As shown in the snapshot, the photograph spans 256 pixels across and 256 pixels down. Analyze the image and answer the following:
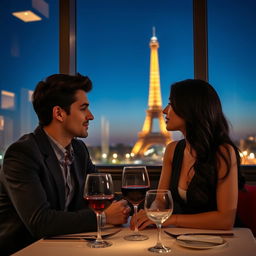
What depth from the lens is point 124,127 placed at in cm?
423

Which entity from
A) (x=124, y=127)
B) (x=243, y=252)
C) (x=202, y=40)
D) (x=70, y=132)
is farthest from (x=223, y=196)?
(x=124, y=127)

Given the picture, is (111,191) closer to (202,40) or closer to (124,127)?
(202,40)

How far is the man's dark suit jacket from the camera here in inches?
52.8

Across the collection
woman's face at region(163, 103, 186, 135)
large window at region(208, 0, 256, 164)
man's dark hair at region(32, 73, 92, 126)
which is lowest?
woman's face at region(163, 103, 186, 135)

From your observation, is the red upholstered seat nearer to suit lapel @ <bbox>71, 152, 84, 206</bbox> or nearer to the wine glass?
suit lapel @ <bbox>71, 152, 84, 206</bbox>

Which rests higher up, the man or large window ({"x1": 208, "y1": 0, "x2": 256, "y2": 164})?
large window ({"x1": 208, "y1": 0, "x2": 256, "y2": 164})

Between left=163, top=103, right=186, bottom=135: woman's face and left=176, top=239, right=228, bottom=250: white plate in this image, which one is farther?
left=163, top=103, right=186, bottom=135: woman's face

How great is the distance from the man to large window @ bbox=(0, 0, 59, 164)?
1.88 metres

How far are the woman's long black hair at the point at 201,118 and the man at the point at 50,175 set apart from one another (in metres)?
0.48

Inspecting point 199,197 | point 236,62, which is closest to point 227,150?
point 199,197

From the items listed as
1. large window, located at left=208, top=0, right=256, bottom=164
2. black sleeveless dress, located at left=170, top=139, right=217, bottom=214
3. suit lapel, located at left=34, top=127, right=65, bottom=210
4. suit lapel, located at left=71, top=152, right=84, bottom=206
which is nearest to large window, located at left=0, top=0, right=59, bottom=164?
large window, located at left=208, top=0, right=256, bottom=164

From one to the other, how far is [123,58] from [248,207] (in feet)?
10.9

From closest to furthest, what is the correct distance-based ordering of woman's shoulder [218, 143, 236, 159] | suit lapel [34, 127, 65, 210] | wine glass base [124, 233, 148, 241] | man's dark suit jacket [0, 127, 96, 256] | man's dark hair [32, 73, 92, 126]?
1. wine glass base [124, 233, 148, 241]
2. man's dark suit jacket [0, 127, 96, 256]
3. suit lapel [34, 127, 65, 210]
4. woman's shoulder [218, 143, 236, 159]
5. man's dark hair [32, 73, 92, 126]

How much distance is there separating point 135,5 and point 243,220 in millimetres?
3488
